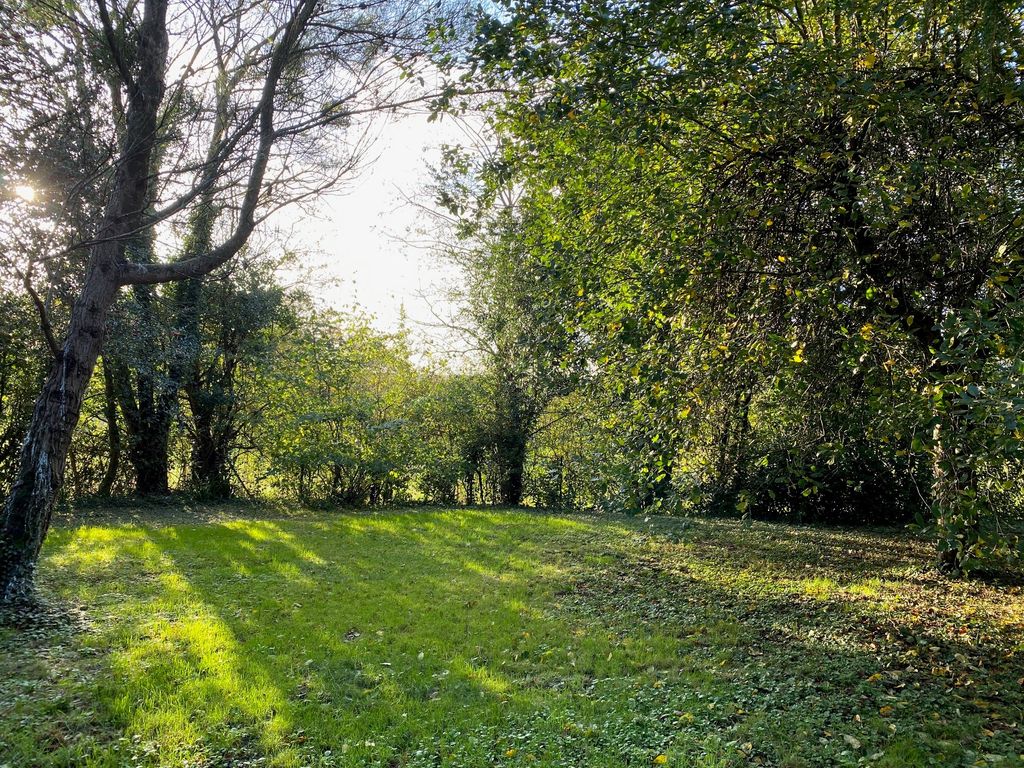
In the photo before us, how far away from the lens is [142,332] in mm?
11188

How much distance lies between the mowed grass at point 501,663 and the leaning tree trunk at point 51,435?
655mm

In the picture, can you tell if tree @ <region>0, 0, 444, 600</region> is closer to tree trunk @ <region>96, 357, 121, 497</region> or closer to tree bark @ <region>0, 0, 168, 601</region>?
tree bark @ <region>0, 0, 168, 601</region>

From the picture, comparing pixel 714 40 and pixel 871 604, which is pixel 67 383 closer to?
pixel 714 40

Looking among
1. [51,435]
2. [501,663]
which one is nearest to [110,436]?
[51,435]

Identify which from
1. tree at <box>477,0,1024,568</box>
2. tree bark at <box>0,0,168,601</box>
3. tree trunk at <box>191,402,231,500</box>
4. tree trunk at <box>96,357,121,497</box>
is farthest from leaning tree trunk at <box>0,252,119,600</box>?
tree trunk at <box>191,402,231,500</box>

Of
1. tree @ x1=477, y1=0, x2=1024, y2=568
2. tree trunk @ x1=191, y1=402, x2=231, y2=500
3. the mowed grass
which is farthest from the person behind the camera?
tree trunk @ x1=191, y1=402, x2=231, y2=500

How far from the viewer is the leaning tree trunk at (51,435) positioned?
218 inches

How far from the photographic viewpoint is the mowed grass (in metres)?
3.65

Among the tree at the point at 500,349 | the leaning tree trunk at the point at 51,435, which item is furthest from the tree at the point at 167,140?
the tree at the point at 500,349

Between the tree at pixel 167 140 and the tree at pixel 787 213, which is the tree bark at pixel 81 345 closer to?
the tree at pixel 167 140

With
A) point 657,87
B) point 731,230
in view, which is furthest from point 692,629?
point 657,87

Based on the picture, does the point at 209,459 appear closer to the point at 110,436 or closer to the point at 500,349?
the point at 110,436

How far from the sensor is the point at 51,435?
583 centimetres

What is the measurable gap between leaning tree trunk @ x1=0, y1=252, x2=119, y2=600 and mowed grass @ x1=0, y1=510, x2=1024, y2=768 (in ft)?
2.15
